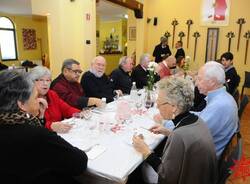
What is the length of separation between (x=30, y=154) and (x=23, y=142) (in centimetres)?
7

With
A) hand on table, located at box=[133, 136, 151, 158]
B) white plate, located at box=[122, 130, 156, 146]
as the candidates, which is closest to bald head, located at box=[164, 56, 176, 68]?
white plate, located at box=[122, 130, 156, 146]

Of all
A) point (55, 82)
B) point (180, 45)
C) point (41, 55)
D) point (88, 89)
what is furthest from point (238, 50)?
point (41, 55)

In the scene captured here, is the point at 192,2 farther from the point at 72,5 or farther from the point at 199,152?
the point at 199,152

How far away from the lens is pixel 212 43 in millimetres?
6938

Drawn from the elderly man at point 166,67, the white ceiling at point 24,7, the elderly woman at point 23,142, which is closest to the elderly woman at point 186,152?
the elderly woman at point 23,142

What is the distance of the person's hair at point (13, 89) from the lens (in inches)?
42.7

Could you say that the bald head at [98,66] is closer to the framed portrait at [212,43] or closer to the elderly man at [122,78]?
the elderly man at [122,78]

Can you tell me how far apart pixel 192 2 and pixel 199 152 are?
6.70 meters

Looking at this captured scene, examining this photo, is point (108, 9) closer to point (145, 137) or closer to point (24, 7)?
point (24, 7)

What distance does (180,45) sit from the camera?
698 cm

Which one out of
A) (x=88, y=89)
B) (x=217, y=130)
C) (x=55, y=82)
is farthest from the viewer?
(x=88, y=89)

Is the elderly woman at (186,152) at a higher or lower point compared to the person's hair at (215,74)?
lower

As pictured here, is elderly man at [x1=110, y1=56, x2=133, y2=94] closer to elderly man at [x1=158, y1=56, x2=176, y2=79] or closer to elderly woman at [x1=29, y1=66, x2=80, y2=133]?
elderly man at [x1=158, y1=56, x2=176, y2=79]

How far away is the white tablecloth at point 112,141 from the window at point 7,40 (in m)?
9.36
